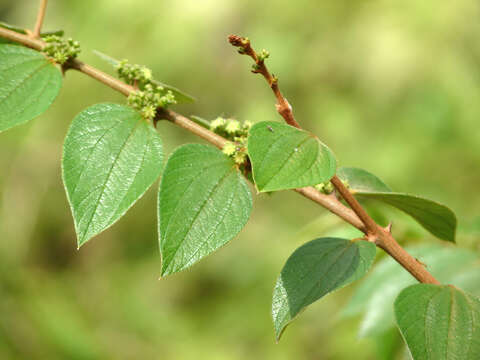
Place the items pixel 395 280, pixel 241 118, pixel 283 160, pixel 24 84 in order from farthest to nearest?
1. pixel 241 118
2. pixel 395 280
3. pixel 24 84
4. pixel 283 160

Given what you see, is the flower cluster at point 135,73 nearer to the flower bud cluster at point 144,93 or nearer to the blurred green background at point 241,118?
the flower bud cluster at point 144,93

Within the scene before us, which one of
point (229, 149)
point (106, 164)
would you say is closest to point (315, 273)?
point (229, 149)

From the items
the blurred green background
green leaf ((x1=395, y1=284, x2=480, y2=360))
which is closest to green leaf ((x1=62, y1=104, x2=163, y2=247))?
green leaf ((x1=395, y1=284, x2=480, y2=360))

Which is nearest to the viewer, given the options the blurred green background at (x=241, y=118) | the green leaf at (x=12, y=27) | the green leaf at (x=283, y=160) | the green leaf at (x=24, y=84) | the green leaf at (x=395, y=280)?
the green leaf at (x=283, y=160)

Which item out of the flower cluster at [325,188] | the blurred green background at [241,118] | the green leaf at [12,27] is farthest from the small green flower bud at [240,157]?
the blurred green background at [241,118]

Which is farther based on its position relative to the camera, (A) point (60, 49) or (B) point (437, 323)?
(A) point (60, 49)

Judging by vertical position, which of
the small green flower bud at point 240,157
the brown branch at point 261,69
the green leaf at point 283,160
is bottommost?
the small green flower bud at point 240,157

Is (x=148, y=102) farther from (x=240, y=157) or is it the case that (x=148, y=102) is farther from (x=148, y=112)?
(x=240, y=157)
